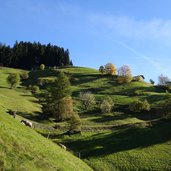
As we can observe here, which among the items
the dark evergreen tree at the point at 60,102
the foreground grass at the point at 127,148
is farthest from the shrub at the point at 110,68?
the foreground grass at the point at 127,148

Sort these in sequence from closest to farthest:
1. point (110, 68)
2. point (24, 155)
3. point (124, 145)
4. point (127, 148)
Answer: point (24, 155) → point (127, 148) → point (124, 145) → point (110, 68)

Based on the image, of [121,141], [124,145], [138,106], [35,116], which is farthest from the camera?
[138,106]

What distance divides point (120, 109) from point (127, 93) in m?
25.0

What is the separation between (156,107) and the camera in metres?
117

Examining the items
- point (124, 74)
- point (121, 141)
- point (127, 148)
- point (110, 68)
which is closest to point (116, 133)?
point (121, 141)

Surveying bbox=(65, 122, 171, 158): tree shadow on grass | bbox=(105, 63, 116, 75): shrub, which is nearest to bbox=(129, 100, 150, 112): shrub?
bbox=(65, 122, 171, 158): tree shadow on grass

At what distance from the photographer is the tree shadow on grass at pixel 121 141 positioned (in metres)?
64.8

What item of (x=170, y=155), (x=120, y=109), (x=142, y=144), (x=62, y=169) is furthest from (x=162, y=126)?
(x=62, y=169)

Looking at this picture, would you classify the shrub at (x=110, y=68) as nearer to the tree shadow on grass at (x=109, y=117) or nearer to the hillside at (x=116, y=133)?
the hillside at (x=116, y=133)

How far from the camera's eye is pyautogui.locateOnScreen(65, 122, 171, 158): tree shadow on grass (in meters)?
64.8

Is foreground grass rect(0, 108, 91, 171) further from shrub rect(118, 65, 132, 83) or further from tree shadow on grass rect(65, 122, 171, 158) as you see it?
shrub rect(118, 65, 132, 83)

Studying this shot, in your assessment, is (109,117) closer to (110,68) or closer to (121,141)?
(121,141)

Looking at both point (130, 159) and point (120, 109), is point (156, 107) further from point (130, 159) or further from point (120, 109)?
point (130, 159)

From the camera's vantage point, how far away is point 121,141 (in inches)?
2744
